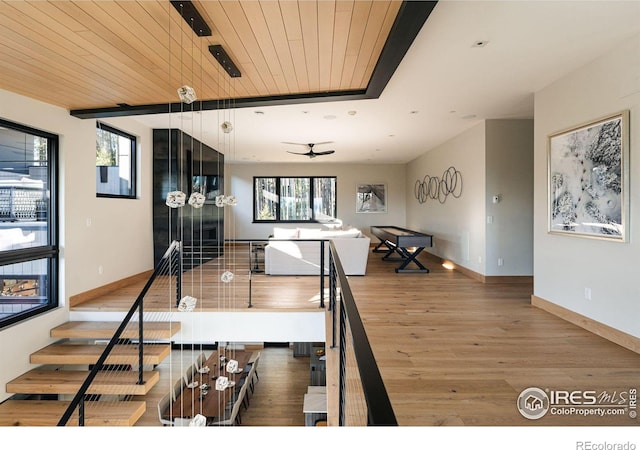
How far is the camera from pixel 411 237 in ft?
19.5

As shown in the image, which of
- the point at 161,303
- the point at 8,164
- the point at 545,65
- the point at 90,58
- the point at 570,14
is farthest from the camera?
the point at 161,303

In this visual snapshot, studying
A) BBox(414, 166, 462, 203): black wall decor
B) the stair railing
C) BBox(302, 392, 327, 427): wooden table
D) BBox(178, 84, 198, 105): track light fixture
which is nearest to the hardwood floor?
BBox(302, 392, 327, 427): wooden table

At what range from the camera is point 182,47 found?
2.50 metres

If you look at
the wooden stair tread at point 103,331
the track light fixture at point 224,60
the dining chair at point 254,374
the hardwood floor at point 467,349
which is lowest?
the dining chair at point 254,374

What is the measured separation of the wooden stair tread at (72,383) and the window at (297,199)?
675 centimetres

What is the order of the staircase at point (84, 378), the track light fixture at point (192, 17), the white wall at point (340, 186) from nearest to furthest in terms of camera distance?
the track light fixture at point (192, 17), the staircase at point (84, 378), the white wall at point (340, 186)

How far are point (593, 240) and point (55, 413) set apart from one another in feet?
19.1

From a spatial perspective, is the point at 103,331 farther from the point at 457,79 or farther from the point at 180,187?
the point at 457,79

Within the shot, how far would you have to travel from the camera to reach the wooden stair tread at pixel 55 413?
321 cm

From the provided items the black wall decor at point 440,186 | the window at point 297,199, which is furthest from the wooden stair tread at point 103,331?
the window at point 297,199

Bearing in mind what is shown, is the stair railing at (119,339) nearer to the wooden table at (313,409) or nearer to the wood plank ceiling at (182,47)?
the wood plank ceiling at (182,47)
